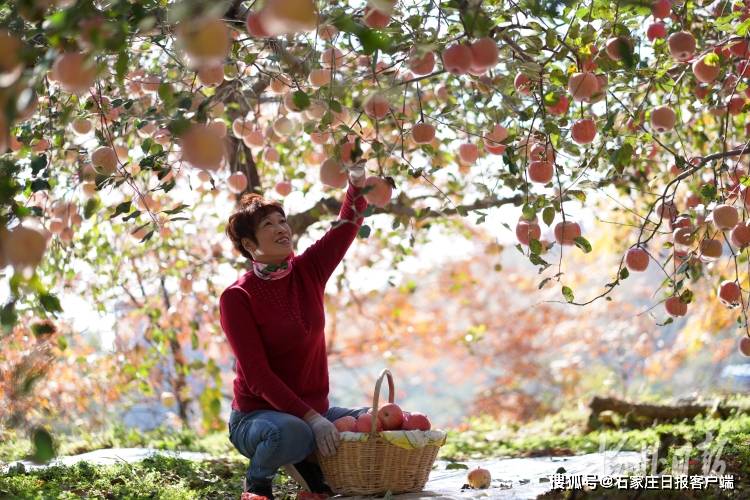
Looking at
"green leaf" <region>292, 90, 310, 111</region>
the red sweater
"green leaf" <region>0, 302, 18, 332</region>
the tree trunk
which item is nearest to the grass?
the tree trunk

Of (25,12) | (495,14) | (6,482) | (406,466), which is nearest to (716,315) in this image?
(406,466)

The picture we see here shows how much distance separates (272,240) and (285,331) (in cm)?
25

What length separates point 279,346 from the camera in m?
2.32

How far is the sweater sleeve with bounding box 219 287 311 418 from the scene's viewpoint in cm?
221

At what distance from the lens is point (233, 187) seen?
2512mm

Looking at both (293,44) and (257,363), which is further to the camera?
(257,363)

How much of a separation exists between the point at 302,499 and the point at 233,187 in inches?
35.9

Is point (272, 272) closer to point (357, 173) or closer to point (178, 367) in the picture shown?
point (357, 173)

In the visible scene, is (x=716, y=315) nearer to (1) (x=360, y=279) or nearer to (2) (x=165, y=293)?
(1) (x=360, y=279)

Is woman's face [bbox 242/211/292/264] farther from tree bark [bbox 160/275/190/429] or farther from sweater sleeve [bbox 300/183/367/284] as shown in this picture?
tree bark [bbox 160/275/190/429]

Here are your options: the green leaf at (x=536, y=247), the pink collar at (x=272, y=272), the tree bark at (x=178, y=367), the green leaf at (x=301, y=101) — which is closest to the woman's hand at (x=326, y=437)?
the pink collar at (x=272, y=272)

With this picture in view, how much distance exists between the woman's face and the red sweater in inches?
2.6

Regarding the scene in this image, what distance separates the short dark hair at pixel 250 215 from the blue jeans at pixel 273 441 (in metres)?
0.49

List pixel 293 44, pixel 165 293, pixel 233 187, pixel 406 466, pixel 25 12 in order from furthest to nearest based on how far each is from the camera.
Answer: pixel 165 293
pixel 233 187
pixel 406 466
pixel 293 44
pixel 25 12
